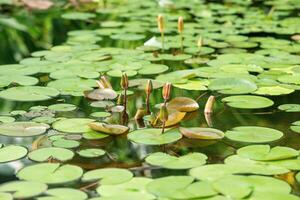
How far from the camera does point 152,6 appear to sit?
3.95 m

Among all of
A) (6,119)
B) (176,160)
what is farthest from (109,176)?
(6,119)

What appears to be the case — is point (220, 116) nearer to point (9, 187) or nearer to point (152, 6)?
point (9, 187)

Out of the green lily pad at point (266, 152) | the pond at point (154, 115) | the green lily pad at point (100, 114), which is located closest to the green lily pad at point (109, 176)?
the pond at point (154, 115)

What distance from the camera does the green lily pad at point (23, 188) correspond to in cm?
136

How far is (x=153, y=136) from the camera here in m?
1.71

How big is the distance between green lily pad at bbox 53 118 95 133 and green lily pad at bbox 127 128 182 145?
0.14m

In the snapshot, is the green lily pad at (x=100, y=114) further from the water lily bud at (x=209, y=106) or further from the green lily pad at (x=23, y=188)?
the green lily pad at (x=23, y=188)

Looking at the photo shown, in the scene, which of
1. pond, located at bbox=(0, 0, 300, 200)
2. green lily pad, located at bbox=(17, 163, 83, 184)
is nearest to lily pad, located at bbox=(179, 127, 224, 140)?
pond, located at bbox=(0, 0, 300, 200)

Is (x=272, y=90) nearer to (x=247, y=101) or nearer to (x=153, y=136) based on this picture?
(x=247, y=101)

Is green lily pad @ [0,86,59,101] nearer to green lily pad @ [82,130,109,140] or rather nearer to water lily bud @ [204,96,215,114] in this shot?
green lily pad @ [82,130,109,140]

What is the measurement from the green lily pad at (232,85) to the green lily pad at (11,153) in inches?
31.4

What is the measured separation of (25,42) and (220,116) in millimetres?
1388

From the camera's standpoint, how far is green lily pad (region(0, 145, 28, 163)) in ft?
5.18

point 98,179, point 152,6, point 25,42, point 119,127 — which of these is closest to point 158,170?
point 98,179
